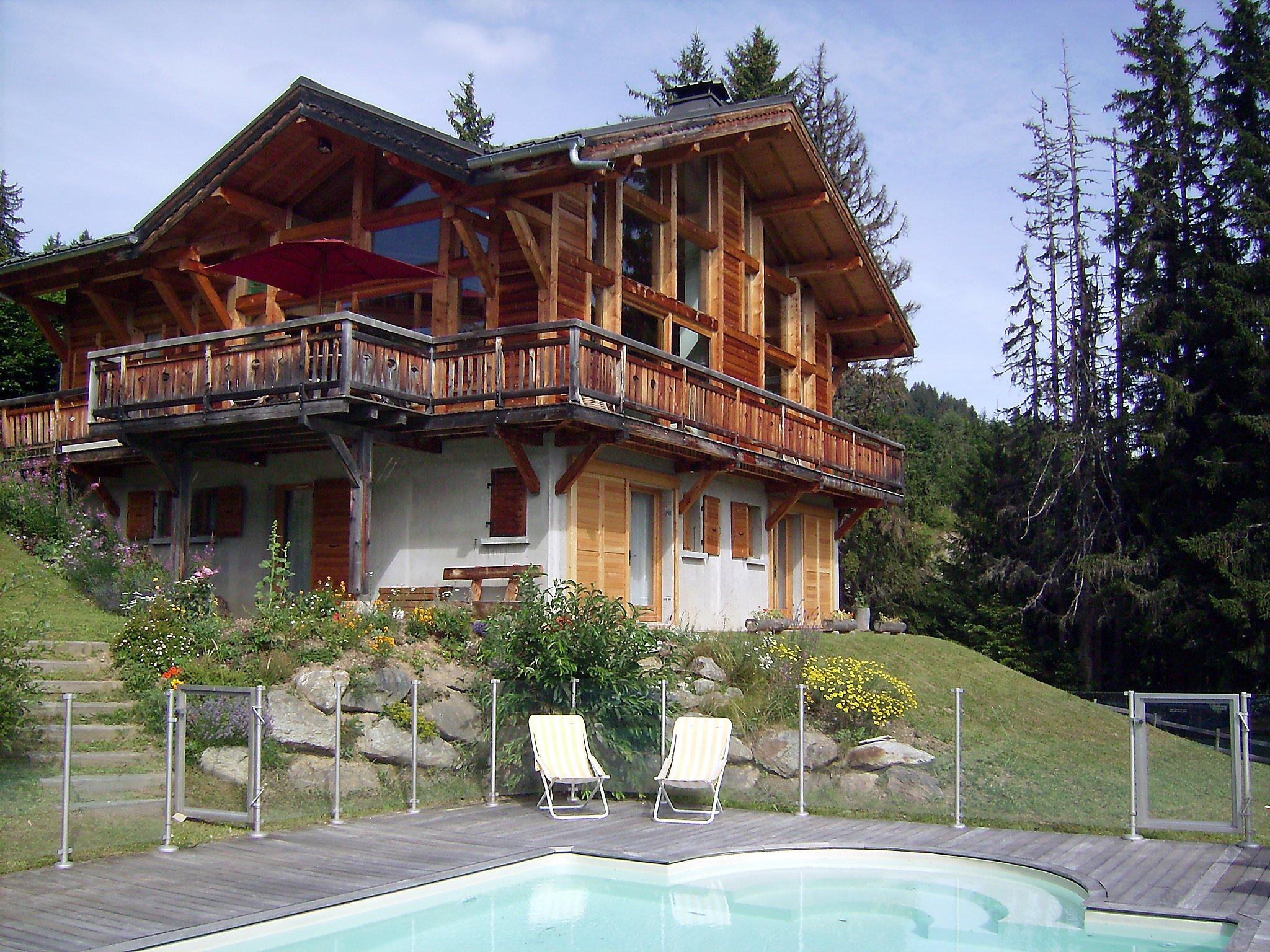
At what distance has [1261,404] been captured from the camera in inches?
1098

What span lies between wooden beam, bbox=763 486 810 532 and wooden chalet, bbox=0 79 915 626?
6 cm

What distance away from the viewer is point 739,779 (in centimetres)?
1340

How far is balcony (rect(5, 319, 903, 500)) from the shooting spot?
50.1 feet

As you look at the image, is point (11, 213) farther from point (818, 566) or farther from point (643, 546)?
point (643, 546)

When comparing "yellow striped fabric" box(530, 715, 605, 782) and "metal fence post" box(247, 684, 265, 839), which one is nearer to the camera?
"metal fence post" box(247, 684, 265, 839)

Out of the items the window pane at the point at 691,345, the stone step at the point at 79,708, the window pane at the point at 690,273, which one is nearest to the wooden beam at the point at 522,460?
the window pane at the point at 691,345

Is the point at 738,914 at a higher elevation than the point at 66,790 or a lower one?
lower

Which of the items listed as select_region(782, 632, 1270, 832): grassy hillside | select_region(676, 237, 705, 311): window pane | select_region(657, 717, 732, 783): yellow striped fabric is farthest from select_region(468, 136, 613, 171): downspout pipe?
select_region(782, 632, 1270, 832): grassy hillside

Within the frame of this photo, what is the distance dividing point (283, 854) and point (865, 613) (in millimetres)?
15193

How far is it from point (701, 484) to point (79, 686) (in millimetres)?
9443

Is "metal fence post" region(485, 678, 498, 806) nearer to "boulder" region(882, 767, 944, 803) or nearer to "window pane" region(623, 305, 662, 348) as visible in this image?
"boulder" region(882, 767, 944, 803)

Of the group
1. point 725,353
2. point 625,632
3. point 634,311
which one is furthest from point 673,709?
point 725,353

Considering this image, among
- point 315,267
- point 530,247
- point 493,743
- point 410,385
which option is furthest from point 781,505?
point 493,743

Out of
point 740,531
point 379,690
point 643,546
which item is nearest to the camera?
point 379,690
